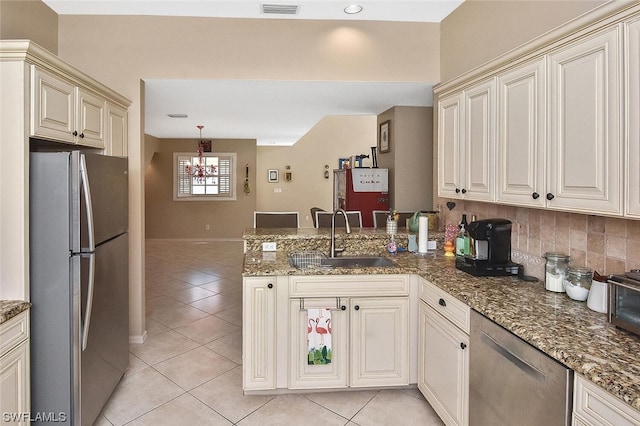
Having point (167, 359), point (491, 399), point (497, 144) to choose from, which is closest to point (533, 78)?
point (497, 144)

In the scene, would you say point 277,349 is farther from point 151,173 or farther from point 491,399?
point 151,173

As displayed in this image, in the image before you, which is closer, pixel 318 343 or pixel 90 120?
pixel 318 343

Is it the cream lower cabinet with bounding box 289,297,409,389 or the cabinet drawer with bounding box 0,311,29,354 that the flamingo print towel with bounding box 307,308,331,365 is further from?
the cabinet drawer with bounding box 0,311,29,354

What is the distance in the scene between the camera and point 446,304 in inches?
81.0

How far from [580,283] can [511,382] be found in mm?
612

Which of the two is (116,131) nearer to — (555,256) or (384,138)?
(555,256)

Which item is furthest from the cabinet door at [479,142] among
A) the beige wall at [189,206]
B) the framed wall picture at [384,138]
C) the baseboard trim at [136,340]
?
the beige wall at [189,206]

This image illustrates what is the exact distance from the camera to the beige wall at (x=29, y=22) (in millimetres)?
2527

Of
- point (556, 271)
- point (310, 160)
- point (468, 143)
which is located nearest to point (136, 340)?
point (468, 143)

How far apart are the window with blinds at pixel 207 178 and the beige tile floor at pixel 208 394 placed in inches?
207

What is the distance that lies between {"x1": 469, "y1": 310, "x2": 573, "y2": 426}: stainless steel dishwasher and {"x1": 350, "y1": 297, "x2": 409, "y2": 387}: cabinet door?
25.6 inches

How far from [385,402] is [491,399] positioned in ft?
3.09

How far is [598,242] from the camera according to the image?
1809 millimetres

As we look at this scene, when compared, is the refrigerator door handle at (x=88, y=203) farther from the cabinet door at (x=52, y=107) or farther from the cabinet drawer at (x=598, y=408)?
the cabinet drawer at (x=598, y=408)
